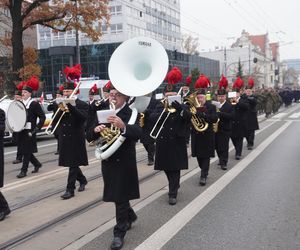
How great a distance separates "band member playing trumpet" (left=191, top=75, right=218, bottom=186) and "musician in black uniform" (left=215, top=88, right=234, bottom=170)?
1.40m

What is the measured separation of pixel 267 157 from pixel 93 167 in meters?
4.25

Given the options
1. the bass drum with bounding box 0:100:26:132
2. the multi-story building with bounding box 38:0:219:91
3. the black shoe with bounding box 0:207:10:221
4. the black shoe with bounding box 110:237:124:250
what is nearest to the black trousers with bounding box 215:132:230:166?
the bass drum with bounding box 0:100:26:132

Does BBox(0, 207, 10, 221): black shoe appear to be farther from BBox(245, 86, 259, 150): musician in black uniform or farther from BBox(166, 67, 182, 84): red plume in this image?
BBox(245, 86, 259, 150): musician in black uniform

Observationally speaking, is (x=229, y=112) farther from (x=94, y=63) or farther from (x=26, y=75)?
(x=94, y=63)

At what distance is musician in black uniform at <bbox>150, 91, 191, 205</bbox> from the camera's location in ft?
23.5


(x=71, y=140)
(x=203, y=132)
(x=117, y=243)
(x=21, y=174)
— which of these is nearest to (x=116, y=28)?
(x=21, y=174)

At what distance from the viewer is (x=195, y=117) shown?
8.55 m

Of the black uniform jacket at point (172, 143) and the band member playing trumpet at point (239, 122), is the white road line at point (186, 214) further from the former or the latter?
the band member playing trumpet at point (239, 122)

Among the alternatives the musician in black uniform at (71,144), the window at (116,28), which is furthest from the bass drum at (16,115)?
the window at (116,28)

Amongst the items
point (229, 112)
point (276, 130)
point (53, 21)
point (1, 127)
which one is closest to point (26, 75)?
point (53, 21)

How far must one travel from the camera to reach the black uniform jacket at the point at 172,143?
7.18 meters

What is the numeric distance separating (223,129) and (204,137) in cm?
170

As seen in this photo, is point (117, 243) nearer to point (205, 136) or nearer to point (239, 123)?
point (205, 136)

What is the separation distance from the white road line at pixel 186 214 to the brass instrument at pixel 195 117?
40.5 inches
